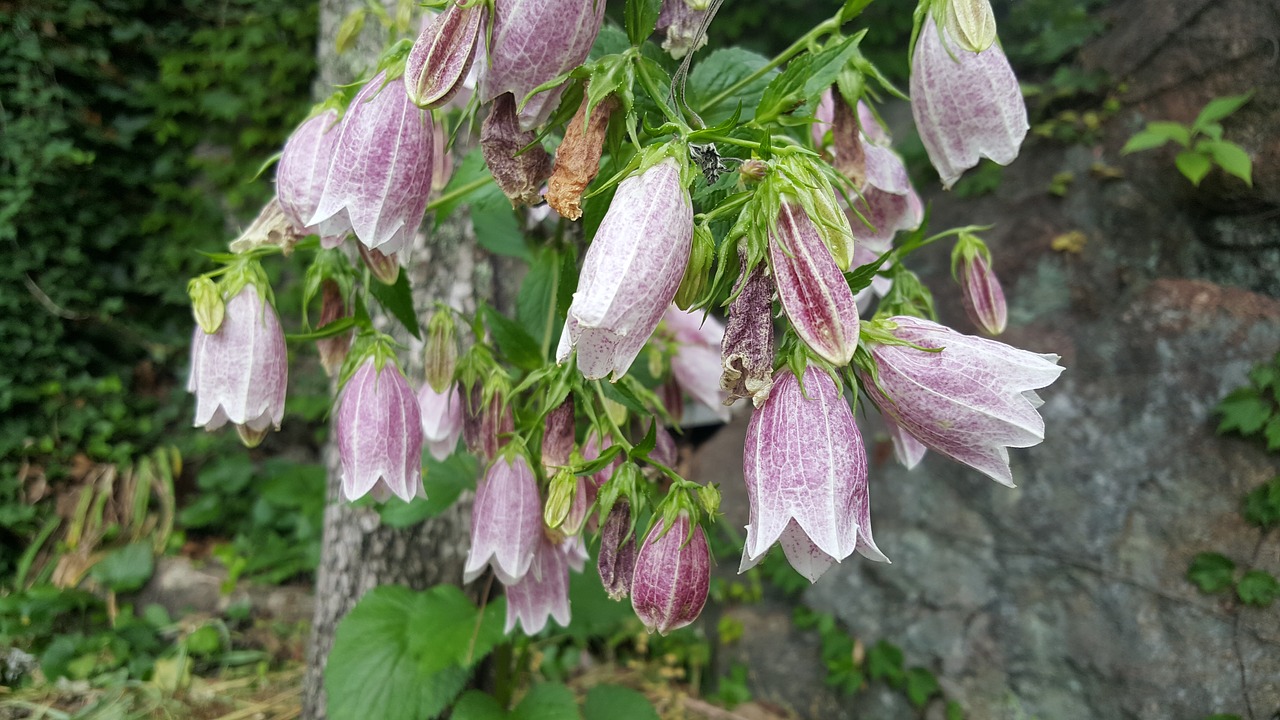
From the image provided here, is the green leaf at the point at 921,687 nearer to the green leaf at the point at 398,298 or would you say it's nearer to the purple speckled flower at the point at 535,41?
the green leaf at the point at 398,298

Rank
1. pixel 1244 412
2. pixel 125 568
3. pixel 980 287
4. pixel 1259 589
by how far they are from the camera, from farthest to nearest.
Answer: pixel 125 568 → pixel 1244 412 → pixel 1259 589 → pixel 980 287

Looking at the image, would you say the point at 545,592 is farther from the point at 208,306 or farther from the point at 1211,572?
the point at 1211,572

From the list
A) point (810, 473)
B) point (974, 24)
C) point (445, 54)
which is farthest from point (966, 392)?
point (445, 54)

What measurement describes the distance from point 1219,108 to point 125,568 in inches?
156

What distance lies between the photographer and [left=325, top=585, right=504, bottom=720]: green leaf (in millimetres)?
1274

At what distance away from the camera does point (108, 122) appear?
312 cm

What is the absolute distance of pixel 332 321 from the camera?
3.59 ft

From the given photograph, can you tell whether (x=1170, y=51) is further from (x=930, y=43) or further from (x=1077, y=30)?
(x=930, y=43)

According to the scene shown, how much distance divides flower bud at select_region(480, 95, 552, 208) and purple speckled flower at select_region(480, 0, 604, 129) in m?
0.05

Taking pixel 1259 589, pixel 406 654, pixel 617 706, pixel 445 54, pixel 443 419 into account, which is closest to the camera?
pixel 445 54

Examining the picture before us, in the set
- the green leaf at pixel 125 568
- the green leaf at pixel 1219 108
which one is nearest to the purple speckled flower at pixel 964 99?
the green leaf at pixel 1219 108

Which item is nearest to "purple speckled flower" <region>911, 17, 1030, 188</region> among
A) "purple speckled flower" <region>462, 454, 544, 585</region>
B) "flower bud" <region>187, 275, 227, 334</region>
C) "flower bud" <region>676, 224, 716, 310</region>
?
"flower bud" <region>676, 224, 716, 310</region>

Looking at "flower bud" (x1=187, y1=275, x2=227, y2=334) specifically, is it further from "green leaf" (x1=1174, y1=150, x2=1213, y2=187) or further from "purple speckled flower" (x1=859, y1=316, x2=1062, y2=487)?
"green leaf" (x1=1174, y1=150, x2=1213, y2=187)

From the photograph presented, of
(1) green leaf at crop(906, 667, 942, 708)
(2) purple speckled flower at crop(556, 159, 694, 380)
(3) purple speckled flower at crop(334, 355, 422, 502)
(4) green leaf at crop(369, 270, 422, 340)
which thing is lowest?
(1) green leaf at crop(906, 667, 942, 708)
